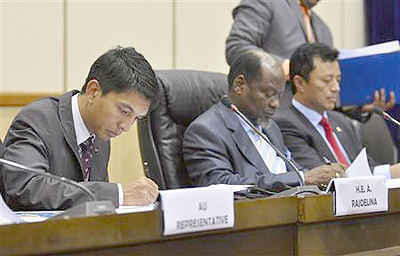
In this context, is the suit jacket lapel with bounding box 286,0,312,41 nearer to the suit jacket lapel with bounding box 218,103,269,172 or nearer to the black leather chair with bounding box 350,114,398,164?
the black leather chair with bounding box 350,114,398,164

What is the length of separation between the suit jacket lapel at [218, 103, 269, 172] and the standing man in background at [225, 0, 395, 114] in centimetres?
55

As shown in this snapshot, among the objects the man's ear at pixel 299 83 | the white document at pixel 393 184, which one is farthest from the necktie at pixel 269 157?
the white document at pixel 393 184

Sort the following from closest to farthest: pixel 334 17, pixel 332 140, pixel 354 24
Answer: pixel 332 140 < pixel 334 17 < pixel 354 24

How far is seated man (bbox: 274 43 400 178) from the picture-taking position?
319 centimetres

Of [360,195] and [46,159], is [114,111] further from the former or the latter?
[360,195]

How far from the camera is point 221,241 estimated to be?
162 cm

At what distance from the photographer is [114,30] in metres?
3.95

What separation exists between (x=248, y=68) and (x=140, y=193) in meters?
1.05

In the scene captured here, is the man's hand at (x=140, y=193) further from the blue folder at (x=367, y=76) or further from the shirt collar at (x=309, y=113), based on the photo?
the blue folder at (x=367, y=76)

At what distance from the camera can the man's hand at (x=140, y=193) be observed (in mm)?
1955

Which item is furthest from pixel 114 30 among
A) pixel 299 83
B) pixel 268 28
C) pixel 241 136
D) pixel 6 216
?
pixel 6 216

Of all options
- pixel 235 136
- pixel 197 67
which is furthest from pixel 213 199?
pixel 197 67

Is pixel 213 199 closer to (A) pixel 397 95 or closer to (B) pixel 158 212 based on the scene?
(B) pixel 158 212

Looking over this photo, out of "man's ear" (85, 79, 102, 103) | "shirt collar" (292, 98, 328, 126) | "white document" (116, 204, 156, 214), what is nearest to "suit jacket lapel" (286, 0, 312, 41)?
"shirt collar" (292, 98, 328, 126)
